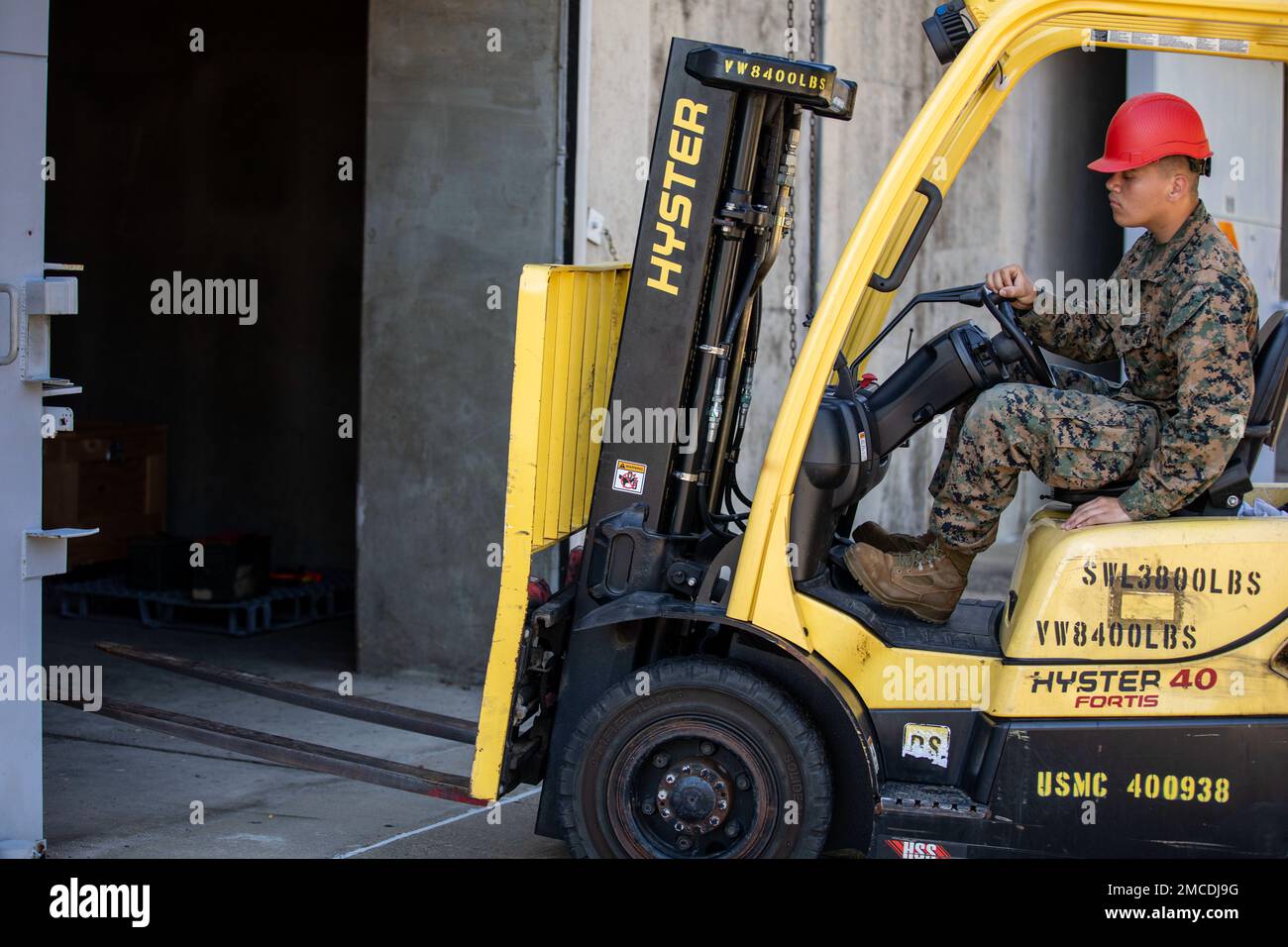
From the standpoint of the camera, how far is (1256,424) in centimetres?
376

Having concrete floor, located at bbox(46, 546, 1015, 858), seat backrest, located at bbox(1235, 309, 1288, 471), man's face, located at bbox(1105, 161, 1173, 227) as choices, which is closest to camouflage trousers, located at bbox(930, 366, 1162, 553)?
seat backrest, located at bbox(1235, 309, 1288, 471)

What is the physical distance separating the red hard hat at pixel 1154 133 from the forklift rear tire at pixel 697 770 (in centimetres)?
181

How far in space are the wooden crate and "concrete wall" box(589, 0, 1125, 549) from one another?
4.22 meters

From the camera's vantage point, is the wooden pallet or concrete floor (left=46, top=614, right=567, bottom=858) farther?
the wooden pallet

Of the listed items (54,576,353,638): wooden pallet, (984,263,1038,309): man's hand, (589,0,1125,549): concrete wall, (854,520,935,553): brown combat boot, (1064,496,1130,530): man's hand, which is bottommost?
(54,576,353,638): wooden pallet

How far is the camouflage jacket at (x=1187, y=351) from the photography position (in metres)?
3.63

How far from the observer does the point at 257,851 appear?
4.54 m

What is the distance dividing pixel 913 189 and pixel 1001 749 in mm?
1557

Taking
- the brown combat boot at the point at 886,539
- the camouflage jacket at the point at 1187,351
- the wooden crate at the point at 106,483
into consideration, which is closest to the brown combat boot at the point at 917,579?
the brown combat boot at the point at 886,539

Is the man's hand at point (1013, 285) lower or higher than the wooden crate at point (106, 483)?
higher

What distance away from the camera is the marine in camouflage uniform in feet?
12.0

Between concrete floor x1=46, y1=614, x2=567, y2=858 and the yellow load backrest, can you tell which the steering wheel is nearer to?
the yellow load backrest

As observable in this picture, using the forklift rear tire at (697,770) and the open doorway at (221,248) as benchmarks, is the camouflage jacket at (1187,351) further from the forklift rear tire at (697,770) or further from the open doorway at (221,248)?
the open doorway at (221,248)
